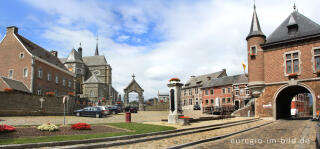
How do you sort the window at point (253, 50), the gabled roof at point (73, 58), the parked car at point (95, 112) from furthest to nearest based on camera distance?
the gabled roof at point (73, 58) < the window at point (253, 50) < the parked car at point (95, 112)

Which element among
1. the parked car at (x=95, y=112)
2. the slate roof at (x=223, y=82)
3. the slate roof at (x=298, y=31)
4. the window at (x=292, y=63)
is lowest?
the parked car at (x=95, y=112)

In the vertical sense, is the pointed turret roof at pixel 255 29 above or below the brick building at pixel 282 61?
above

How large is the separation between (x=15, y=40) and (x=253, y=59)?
3570 centimetres

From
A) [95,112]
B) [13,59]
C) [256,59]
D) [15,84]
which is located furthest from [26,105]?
[256,59]

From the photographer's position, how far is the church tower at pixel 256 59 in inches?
1059

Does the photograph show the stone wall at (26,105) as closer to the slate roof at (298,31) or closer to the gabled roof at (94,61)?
the slate roof at (298,31)

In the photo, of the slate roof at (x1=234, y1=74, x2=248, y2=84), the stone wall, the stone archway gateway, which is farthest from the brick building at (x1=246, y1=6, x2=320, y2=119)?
the stone archway gateway

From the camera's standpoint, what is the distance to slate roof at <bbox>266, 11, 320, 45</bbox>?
24.6m

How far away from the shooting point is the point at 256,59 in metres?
27.3

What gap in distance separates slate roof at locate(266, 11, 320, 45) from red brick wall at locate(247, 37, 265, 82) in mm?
1236

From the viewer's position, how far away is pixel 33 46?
39.4 metres

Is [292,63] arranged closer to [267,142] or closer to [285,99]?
[285,99]

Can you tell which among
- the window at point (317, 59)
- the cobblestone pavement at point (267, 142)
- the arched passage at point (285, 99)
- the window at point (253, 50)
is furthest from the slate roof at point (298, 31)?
the cobblestone pavement at point (267, 142)

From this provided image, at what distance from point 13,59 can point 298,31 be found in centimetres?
4060
